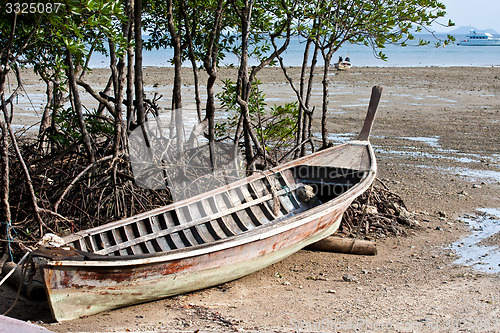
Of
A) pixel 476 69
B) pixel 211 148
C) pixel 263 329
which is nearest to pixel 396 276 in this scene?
pixel 263 329

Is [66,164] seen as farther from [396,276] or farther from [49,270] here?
[396,276]

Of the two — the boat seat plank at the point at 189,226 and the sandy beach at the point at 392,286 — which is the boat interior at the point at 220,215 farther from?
the sandy beach at the point at 392,286

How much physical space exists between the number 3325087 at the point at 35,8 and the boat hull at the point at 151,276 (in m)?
2.36

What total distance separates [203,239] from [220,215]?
440mm

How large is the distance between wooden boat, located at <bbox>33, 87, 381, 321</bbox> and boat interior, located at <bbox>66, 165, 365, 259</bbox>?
0.01m

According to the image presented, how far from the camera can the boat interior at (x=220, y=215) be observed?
5445 millimetres

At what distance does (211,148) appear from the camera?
7840mm

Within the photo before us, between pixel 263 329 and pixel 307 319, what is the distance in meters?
0.48

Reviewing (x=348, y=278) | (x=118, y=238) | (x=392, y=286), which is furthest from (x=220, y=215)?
(x=392, y=286)

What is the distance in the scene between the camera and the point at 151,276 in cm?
480

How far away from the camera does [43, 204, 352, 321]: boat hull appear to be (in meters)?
4.40

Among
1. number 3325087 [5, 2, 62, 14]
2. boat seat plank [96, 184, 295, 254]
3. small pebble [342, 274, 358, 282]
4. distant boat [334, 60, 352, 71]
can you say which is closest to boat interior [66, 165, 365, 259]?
boat seat plank [96, 184, 295, 254]

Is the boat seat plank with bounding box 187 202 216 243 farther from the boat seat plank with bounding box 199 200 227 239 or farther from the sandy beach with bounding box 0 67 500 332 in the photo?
the sandy beach with bounding box 0 67 500 332

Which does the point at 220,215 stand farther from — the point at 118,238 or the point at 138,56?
the point at 138,56
